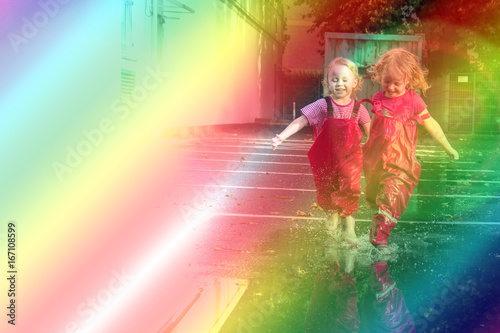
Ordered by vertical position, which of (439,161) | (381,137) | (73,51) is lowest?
(439,161)

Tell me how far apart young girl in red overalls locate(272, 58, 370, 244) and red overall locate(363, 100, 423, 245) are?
0.54 ft

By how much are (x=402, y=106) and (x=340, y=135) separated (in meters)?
0.59

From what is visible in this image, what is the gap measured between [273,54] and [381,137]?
32.2 metres

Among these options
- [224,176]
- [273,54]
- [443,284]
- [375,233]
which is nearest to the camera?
[443,284]

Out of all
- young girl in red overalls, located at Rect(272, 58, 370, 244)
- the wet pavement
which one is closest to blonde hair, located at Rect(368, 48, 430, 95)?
young girl in red overalls, located at Rect(272, 58, 370, 244)

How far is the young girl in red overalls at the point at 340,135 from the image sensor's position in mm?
5660

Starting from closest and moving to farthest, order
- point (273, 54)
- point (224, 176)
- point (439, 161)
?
point (224, 176) → point (439, 161) → point (273, 54)

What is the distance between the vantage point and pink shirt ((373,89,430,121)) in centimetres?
575

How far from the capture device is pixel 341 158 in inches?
226

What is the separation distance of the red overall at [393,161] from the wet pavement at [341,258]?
1.21 feet

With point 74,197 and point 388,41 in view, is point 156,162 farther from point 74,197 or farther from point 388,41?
point 388,41

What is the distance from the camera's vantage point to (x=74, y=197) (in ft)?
27.9

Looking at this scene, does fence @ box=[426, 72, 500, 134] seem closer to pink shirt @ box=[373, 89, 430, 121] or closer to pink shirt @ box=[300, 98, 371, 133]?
pink shirt @ box=[373, 89, 430, 121]

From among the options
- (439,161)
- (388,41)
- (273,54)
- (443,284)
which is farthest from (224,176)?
(273,54)
